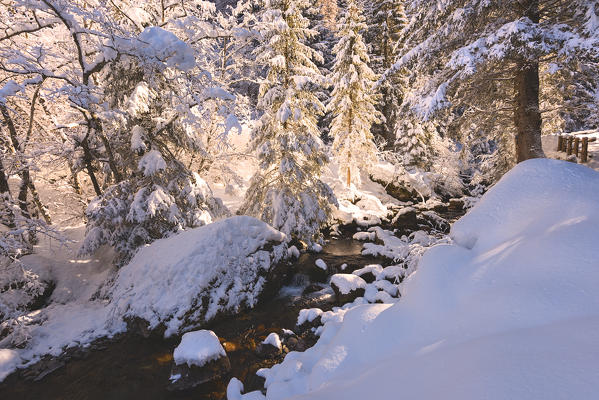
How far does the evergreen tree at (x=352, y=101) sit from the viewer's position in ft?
57.7

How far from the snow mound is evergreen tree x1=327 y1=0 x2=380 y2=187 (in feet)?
37.6

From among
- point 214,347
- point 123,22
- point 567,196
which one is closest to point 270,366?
point 214,347

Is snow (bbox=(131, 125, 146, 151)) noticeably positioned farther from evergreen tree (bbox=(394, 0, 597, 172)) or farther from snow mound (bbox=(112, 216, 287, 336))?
evergreen tree (bbox=(394, 0, 597, 172))

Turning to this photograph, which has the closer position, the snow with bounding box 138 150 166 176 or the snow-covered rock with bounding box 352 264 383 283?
the snow with bounding box 138 150 166 176

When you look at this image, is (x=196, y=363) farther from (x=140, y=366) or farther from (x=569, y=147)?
(x=569, y=147)

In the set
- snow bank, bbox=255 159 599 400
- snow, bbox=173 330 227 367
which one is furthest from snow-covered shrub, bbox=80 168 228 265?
snow bank, bbox=255 159 599 400

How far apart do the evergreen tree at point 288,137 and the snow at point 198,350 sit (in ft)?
21.4

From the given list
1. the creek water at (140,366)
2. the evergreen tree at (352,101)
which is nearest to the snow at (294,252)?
the creek water at (140,366)

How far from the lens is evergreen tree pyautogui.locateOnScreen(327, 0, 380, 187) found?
57.7ft

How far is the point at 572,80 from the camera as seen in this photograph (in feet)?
21.3

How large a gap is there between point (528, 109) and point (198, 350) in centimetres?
928

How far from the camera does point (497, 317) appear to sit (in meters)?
2.74

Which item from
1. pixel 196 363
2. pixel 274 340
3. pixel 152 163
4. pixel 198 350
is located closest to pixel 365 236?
pixel 274 340

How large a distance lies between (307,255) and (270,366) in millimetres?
6418
